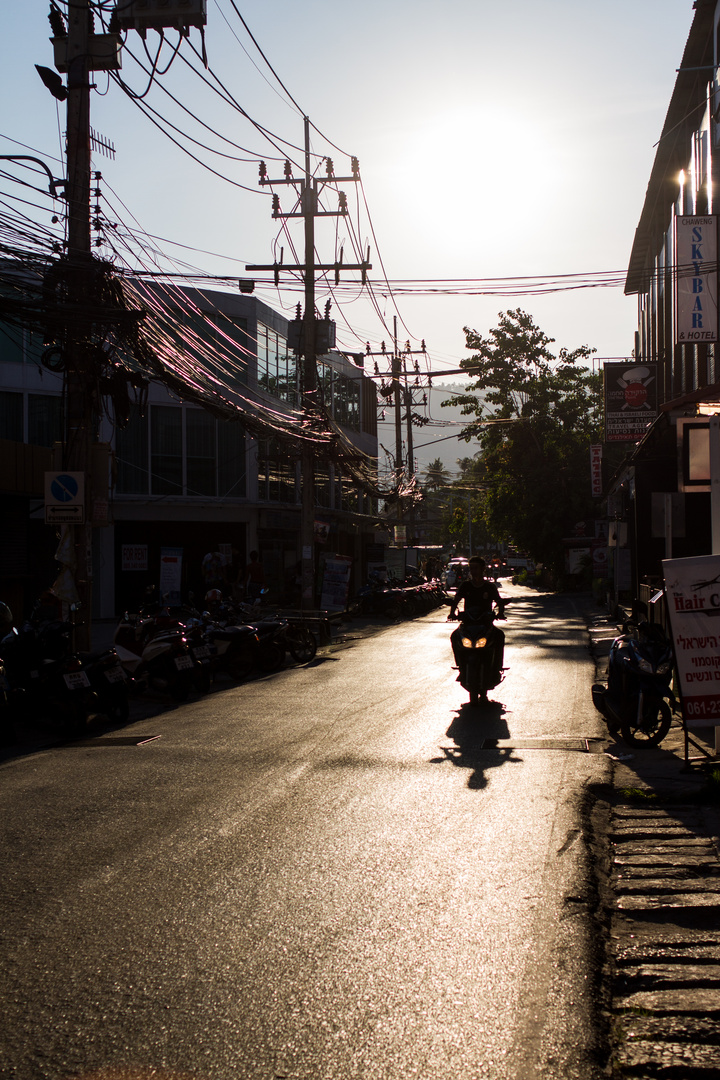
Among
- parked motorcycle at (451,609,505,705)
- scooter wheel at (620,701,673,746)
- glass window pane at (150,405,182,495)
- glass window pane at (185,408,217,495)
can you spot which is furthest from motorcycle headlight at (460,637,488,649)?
glass window pane at (185,408,217,495)

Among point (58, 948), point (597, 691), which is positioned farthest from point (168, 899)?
point (597, 691)

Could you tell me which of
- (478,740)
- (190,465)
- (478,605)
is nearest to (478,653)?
(478,605)

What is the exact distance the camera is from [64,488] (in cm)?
1222

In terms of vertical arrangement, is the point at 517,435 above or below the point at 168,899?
above

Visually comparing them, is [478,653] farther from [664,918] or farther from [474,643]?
[664,918]

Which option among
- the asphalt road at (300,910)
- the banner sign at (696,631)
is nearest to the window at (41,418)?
the asphalt road at (300,910)

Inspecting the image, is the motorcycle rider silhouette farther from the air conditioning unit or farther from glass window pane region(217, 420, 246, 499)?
glass window pane region(217, 420, 246, 499)

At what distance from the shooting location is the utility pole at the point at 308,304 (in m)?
24.0

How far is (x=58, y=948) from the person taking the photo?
430 cm

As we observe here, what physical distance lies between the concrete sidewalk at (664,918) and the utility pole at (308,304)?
640 inches

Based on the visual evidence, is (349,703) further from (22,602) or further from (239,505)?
(239,505)

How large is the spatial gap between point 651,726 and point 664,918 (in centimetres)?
449

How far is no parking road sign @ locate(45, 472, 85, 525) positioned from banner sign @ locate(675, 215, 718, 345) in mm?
13982

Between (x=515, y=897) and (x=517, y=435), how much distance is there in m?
49.9
